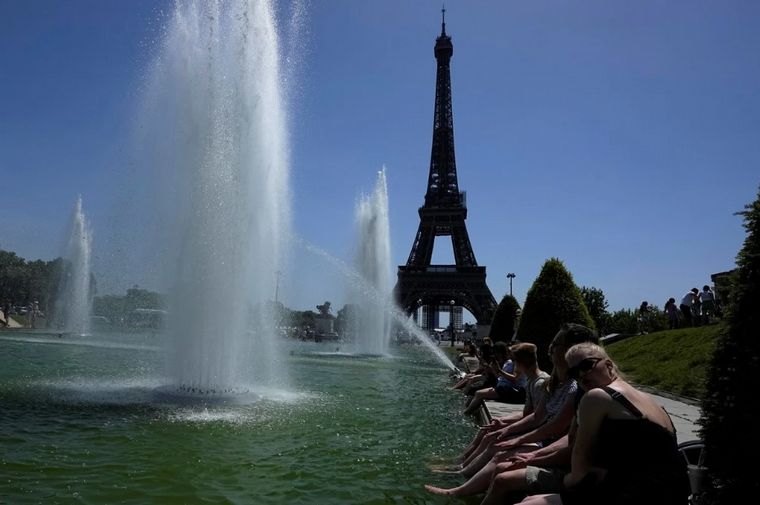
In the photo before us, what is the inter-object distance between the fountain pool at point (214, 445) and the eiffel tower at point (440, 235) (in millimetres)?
50783

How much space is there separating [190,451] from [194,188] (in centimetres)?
654

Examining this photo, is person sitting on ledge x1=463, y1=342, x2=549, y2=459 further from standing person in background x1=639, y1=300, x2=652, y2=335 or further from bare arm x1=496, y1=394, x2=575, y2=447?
standing person in background x1=639, y1=300, x2=652, y2=335

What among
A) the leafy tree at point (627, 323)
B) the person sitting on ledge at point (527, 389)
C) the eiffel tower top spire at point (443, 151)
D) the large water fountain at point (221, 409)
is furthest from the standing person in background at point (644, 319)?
the eiffel tower top spire at point (443, 151)

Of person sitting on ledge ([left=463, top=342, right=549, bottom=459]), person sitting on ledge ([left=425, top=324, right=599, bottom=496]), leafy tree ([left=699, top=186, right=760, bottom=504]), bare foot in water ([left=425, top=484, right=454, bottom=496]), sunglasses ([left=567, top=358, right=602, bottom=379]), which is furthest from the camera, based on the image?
person sitting on ledge ([left=463, top=342, right=549, bottom=459])

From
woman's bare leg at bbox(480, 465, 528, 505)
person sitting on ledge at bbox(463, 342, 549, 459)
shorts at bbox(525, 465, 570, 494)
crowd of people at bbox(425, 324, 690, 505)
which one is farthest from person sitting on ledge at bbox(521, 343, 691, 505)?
person sitting on ledge at bbox(463, 342, 549, 459)

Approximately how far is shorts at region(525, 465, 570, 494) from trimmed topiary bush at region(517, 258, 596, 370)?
941 cm

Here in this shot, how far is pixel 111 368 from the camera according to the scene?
55.5ft

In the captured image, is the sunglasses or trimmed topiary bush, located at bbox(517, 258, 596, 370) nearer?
→ the sunglasses

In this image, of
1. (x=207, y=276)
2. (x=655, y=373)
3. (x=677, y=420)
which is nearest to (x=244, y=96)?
(x=207, y=276)

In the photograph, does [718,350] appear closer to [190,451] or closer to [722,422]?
[722,422]

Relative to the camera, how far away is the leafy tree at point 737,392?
3104 mm

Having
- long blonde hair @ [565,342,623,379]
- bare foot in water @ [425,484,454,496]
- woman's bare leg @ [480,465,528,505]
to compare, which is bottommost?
bare foot in water @ [425,484,454,496]

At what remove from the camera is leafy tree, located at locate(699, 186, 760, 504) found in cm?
310

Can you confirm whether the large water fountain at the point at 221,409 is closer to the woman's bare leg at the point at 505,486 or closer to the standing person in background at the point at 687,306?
the woman's bare leg at the point at 505,486
